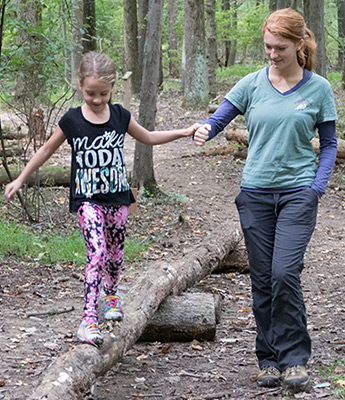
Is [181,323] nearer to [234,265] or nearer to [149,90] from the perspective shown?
[234,265]

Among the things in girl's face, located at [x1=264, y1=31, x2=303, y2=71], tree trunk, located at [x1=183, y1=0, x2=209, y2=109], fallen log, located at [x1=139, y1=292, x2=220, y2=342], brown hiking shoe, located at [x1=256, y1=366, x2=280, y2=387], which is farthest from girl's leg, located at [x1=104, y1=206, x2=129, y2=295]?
tree trunk, located at [x1=183, y1=0, x2=209, y2=109]

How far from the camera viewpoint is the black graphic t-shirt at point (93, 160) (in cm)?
397

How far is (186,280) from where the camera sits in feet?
20.2

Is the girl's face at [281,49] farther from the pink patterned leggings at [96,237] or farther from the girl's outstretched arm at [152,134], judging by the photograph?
the pink patterned leggings at [96,237]

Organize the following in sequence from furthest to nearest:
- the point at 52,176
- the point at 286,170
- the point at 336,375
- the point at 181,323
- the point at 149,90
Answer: the point at 52,176 → the point at 149,90 → the point at 181,323 → the point at 336,375 → the point at 286,170

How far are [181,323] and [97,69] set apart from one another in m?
2.50

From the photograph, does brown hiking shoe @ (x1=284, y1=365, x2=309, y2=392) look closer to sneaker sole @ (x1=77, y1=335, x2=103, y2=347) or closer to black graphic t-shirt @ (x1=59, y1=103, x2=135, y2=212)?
sneaker sole @ (x1=77, y1=335, x2=103, y2=347)

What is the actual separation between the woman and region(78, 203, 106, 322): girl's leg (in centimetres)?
92

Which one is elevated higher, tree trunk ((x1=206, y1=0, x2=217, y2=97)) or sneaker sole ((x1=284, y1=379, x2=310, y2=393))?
tree trunk ((x1=206, y1=0, x2=217, y2=97))

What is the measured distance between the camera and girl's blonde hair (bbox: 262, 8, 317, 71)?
3.82 meters

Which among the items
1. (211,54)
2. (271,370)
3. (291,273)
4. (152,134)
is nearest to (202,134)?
(152,134)

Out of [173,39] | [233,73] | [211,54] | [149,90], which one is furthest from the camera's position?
[233,73]

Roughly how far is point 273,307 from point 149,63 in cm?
701

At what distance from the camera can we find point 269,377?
4051mm
